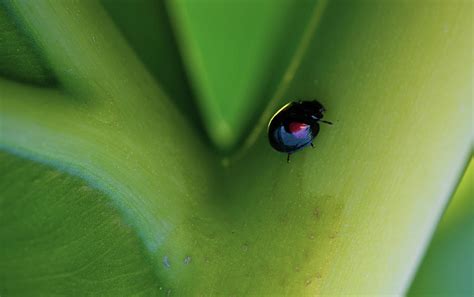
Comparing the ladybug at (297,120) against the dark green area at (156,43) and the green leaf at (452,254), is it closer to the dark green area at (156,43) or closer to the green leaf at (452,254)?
the dark green area at (156,43)

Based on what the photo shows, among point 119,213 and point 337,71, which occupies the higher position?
point 337,71

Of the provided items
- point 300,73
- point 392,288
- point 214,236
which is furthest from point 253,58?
point 392,288

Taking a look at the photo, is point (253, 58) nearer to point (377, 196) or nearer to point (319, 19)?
point (319, 19)

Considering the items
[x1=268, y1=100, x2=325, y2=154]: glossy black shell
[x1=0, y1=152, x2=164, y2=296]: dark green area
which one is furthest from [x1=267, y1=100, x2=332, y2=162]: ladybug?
[x1=0, y1=152, x2=164, y2=296]: dark green area

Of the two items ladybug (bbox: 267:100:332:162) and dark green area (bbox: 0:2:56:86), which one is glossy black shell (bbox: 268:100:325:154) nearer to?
ladybug (bbox: 267:100:332:162)

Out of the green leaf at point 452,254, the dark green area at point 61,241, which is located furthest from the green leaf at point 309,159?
the green leaf at point 452,254

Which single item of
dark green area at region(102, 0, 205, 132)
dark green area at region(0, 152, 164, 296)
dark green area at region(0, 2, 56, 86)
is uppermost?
dark green area at region(0, 2, 56, 86)

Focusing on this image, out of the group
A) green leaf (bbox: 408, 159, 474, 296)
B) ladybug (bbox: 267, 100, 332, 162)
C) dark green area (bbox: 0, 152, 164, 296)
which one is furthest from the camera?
green leaf (bbox: 408, 159, 474, 296)
